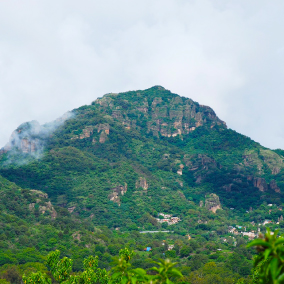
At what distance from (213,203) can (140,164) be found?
1308 inches

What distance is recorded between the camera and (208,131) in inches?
7219

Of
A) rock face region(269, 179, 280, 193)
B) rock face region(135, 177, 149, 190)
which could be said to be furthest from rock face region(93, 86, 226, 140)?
rock face region(269, 179, 280, 193)

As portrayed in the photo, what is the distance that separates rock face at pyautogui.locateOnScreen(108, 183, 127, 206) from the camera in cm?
12531

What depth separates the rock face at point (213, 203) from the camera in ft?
432

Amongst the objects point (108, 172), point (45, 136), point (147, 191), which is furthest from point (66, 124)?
point (147, 191)

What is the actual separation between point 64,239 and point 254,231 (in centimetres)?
5412

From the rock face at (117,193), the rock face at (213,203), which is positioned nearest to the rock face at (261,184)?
A: the rock face at (213,203)

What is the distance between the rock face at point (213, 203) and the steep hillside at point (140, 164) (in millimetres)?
2600

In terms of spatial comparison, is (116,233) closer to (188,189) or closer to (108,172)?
(108,172)

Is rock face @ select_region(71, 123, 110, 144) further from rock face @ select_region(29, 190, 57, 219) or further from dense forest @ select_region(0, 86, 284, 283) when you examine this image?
rock face @ select_region(29, 190, 57, 219)

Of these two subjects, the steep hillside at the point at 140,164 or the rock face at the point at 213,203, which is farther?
the rock face at the point at 213,203

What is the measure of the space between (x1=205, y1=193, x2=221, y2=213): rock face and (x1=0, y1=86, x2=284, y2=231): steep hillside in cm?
260

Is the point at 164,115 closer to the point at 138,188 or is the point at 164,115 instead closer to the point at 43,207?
the point at 138,188

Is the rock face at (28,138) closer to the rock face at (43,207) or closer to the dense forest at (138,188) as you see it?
the dense forest at (138,188)
